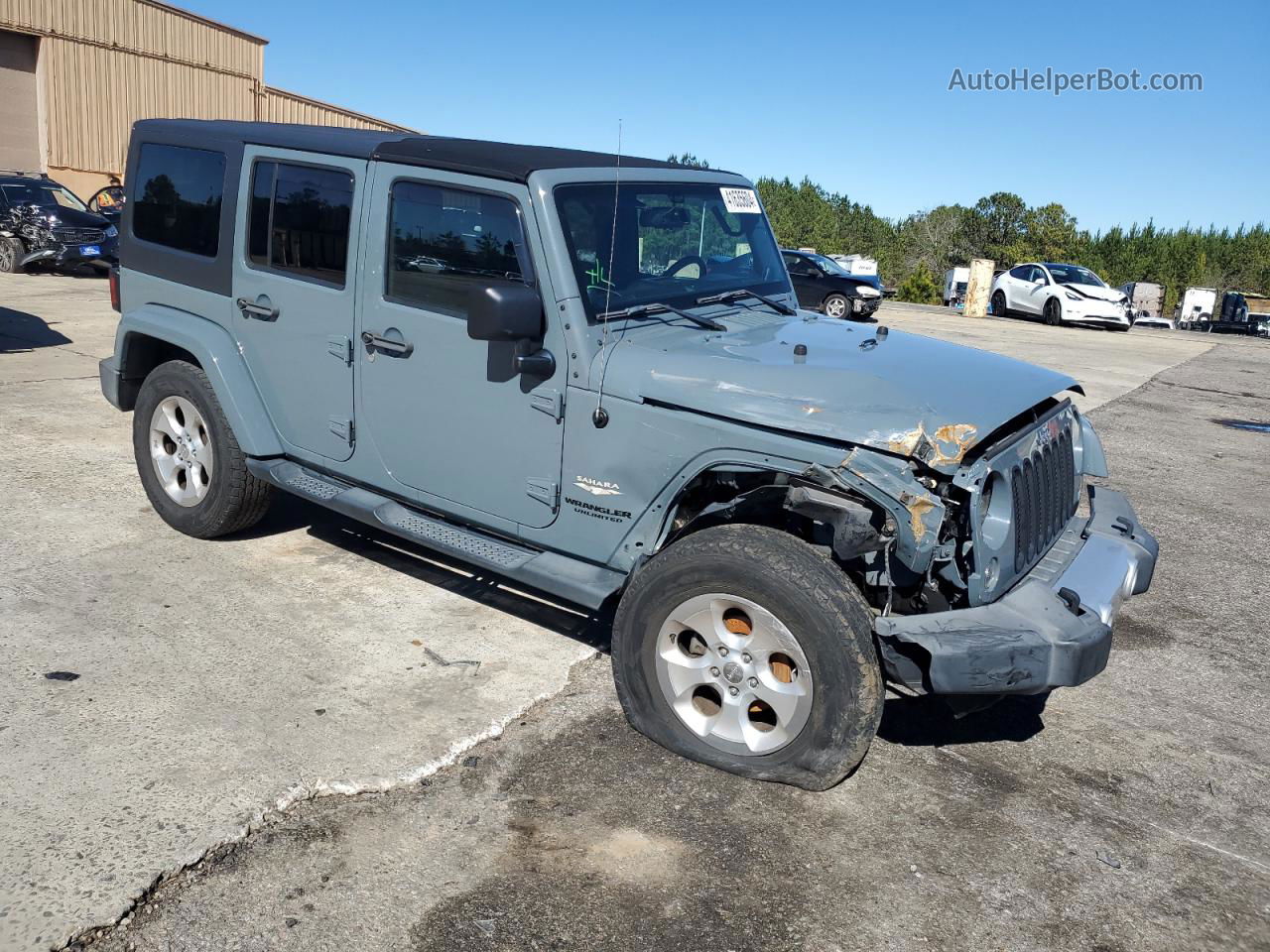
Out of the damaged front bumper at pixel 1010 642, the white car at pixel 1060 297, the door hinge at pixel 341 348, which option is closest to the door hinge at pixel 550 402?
the door hinge at pixel 341 348

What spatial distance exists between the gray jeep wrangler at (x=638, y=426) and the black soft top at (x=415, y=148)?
0.02 m

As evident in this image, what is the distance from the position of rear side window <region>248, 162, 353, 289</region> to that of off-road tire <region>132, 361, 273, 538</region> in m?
0.72

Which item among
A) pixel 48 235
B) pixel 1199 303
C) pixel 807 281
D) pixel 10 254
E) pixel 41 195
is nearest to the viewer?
pixel 48 235

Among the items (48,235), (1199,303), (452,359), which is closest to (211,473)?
(452,359)

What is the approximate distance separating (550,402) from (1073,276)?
23.3 m

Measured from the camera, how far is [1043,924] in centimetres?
291

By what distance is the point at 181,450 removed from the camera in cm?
527

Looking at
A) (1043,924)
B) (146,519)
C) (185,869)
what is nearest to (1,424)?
(146,519)

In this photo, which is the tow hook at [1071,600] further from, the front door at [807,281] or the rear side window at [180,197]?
the front door at [807,281]

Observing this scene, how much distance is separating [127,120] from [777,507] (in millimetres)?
30304

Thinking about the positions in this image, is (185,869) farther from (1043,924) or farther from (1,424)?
(1,424)

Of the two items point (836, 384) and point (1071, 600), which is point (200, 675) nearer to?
point (836, 384)

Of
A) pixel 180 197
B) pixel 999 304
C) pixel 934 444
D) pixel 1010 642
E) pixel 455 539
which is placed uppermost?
pixel 180 197

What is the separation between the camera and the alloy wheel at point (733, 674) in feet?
10.9
